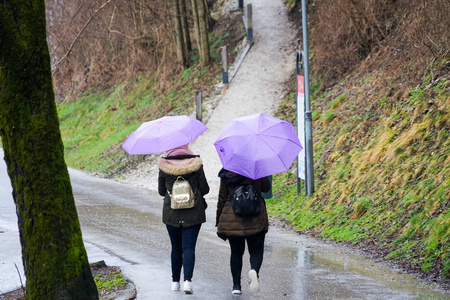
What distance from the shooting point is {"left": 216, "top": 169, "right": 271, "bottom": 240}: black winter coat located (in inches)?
258

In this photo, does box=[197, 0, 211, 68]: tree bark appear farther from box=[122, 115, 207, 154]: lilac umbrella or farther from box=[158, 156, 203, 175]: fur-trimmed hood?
box=[158, 156, 203, 175]: fur-trimmed hood

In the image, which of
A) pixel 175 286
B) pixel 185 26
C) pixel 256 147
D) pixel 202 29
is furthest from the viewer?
pixel 185 26

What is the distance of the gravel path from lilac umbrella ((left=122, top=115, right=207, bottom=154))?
10.2 meters

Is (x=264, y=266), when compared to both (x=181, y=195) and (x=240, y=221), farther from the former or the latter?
(x=181, y=195)

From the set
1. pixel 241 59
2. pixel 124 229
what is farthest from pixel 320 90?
pixel 124 229

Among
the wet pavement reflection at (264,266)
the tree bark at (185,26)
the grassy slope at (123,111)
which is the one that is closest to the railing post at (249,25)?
the grassy slope at (123,111)

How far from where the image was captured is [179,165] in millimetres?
6688

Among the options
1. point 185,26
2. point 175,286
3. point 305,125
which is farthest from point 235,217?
point 185,26

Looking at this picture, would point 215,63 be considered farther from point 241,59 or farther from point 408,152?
point 408,152

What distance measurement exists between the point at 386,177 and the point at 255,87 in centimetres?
1385

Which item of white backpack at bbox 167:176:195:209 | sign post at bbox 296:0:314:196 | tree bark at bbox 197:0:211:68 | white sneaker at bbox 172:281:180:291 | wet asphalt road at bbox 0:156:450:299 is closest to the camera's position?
white backpack at bbox 167:176:195:209

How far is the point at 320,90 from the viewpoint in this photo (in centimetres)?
2134

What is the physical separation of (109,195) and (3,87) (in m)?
12.0

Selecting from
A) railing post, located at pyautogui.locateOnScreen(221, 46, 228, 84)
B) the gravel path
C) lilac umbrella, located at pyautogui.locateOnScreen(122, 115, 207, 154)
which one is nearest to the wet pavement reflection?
lilac umbrella, located at pyautogui.locateOnScreen(122, 115, 207, 154)
